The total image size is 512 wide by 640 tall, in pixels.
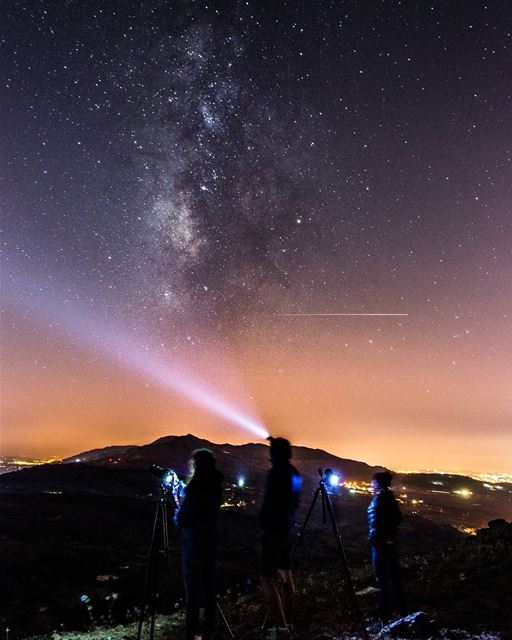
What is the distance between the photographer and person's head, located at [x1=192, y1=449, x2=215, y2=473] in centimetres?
566

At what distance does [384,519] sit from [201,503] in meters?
3.32

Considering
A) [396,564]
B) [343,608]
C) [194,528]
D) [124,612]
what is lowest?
[124,612]

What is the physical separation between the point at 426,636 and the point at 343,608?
2938 mm

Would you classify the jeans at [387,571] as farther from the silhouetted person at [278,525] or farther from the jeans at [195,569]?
the jeans at [195,569]

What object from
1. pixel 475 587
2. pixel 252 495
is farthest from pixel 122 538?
pixel 252 495

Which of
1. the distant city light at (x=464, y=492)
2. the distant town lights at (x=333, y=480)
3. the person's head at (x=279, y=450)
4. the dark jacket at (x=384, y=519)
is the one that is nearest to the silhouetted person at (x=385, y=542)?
the dark jacket at (x=384, y=519)

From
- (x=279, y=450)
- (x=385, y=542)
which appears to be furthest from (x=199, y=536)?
(x=385, y=542)

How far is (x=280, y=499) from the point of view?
18.7ft

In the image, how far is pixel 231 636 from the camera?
245 inches

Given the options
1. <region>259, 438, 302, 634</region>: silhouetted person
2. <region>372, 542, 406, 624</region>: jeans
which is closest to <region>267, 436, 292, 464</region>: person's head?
<region>259, 438, 302, 634</region>: silhouetted person

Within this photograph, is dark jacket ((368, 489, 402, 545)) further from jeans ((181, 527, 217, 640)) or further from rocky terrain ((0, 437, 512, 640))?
jeans ((181, 527, 217, 640))

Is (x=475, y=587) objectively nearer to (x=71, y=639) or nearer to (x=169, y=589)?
(x=71, y=639)

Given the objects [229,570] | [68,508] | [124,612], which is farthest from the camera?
[68,508]

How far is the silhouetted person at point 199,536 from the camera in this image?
530cm
